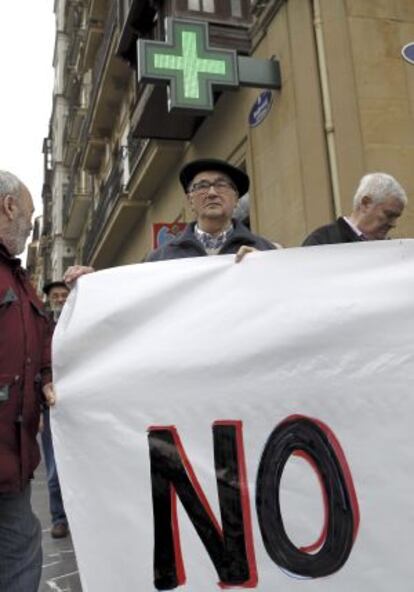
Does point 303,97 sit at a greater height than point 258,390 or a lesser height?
greater

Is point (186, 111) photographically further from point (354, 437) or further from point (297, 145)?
point (354, 437)

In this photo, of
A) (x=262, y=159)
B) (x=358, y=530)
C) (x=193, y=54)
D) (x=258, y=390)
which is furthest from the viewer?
(x=262, y=159)

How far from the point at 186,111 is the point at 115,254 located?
10.4 meters

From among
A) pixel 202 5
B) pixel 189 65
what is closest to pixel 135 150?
pixel 202 5

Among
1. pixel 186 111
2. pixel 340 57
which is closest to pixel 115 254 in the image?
pixel 186 111

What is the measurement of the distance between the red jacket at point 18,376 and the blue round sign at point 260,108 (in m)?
5.71

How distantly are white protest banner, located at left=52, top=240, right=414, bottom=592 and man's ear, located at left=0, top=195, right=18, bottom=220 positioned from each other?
44 centimetres

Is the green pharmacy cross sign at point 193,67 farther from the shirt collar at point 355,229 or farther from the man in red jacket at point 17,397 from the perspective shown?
the man in red jacket at point 17,397

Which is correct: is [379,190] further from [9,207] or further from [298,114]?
[298,114]

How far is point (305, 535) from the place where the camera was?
1842 mm

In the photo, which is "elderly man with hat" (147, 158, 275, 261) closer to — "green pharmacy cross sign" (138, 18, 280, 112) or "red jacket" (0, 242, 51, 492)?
"red jacket" (0, 242, 51, 492)

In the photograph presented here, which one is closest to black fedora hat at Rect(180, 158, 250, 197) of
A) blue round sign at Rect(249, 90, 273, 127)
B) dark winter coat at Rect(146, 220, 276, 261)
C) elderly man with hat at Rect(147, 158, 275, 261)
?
elderly man with hat at Rect(147, 158, 275, 261)

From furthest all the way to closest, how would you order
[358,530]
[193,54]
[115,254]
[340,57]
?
[115,254]
[193,54]
[340,57]
[358,530]

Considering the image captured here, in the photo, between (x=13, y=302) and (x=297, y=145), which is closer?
(x=13, y=302)
